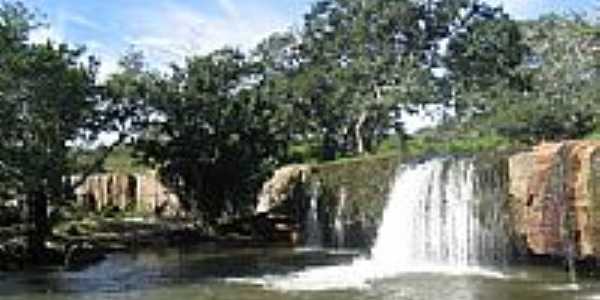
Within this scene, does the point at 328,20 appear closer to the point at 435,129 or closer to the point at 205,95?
the point at 435,129

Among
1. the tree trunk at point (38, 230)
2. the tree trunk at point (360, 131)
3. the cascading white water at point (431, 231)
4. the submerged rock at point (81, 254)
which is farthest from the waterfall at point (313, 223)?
the tree trunk at point (360, 131)

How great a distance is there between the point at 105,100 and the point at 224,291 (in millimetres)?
13231

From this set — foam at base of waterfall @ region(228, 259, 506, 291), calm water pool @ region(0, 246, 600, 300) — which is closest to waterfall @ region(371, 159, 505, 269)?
foam at base of waterfall @ region(228, 259, 506, 291)

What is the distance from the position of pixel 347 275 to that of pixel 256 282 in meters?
2.58

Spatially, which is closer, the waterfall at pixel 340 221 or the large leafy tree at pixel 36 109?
the large leafy tree at pixel 36 109

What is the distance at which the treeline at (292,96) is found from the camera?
106 ft

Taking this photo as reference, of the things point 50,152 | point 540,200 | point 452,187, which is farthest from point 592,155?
point 50,152

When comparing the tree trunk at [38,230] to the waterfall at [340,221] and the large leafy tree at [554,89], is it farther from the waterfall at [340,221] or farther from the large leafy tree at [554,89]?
the large leafy tree at [554,89]

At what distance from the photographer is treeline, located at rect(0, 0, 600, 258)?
3238 centimetres

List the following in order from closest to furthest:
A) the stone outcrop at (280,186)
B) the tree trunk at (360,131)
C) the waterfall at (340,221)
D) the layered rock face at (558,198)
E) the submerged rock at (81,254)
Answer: the layered rock face at (558,198) → the submerged rock at (81,254) → the waterfall at (340,221) → the stone outcrop at (280,186) → the tree trunk at (360,131)

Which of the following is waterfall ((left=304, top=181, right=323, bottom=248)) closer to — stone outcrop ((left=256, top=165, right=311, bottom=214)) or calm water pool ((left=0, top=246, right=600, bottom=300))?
stone outcrop ((left=256, top=165, right=311, bottom=214))

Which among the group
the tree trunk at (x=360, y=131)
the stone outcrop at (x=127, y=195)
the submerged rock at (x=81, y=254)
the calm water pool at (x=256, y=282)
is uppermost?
the tree trunk at (x=360, y=131)

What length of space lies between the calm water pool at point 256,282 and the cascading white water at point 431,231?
44cm

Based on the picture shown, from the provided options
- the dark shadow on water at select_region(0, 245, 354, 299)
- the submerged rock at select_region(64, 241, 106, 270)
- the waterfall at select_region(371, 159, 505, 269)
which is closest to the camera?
the dark shadow on water at select_region(0, 245, 354, 299)
